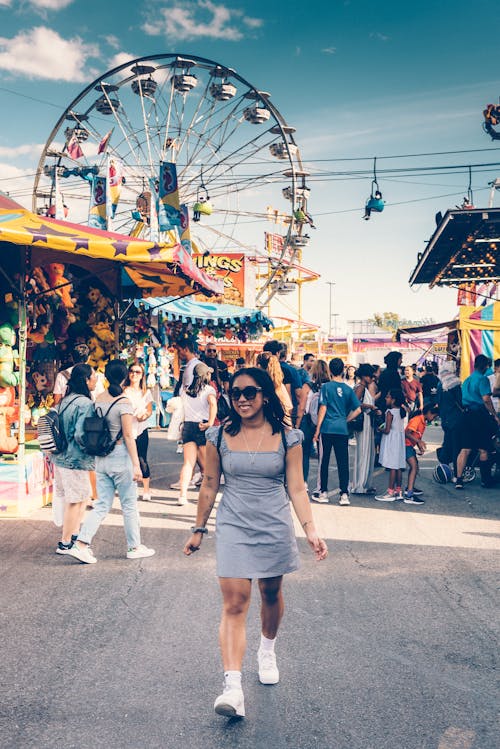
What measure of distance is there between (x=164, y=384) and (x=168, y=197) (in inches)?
199


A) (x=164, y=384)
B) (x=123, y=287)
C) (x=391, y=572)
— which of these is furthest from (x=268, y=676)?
(x=164, y=384)

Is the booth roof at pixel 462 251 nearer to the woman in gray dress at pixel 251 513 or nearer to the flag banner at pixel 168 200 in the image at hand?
the flag banner at pixel 168 200

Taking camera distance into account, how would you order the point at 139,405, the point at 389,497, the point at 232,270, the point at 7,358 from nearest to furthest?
the point at 7,358 < the point at 139,405 < the point at 389,497 < the point at 232,270

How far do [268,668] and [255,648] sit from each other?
1.76ft

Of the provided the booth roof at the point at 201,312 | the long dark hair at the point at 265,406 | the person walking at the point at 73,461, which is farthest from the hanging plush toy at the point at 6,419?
the booth roof at the point at 201,312

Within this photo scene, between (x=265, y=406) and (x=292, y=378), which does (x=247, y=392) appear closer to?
(x=265, y=406)

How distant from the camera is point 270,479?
3.55m

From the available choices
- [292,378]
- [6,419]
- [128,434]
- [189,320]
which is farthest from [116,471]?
[189,320]

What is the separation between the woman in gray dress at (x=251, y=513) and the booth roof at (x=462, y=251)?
6.63 m

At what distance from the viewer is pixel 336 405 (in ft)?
28.6

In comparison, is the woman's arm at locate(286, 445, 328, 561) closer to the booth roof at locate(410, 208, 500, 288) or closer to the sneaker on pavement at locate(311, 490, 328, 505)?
the sneaker on pavement at locate(311, 490, 328, 505)

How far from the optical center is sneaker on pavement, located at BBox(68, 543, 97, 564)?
5902mm

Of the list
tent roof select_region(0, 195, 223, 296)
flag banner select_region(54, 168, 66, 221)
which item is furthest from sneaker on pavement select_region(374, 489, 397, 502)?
flag banner select_region(54, 168, 66, 221)

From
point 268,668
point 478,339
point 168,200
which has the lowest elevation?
point 268,668
